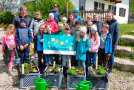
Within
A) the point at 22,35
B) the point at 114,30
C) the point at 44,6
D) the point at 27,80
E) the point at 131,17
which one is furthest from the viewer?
the point at 131,17

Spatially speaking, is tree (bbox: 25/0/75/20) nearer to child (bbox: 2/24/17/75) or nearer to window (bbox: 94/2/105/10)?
child (bbox: 2/24/17/75)

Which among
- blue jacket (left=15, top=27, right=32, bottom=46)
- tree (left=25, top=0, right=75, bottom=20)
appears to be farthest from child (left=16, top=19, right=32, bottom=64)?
tree (left=25, top=0, right=75, bottom=20)

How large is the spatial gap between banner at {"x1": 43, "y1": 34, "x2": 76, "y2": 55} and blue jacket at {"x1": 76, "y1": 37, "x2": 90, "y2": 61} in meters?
0.17

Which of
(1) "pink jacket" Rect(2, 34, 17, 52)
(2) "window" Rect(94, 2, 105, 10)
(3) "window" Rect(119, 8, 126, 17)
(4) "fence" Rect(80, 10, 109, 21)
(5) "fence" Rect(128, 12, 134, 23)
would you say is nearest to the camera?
(1) "pink jacket" Rect(2, 34, 17, 52)

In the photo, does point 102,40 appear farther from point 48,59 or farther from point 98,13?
point 98,13

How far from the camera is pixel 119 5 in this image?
71.2ft

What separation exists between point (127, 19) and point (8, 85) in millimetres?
23387

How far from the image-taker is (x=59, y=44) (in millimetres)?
4578

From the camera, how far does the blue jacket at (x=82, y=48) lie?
4306mm

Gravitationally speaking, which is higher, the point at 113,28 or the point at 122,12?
Result: the point at 122,12

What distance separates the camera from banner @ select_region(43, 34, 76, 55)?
178 inches

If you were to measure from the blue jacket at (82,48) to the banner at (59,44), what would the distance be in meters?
0.17

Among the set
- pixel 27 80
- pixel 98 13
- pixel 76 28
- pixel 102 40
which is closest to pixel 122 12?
pixel 98 13

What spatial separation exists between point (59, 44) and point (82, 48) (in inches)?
28.4
